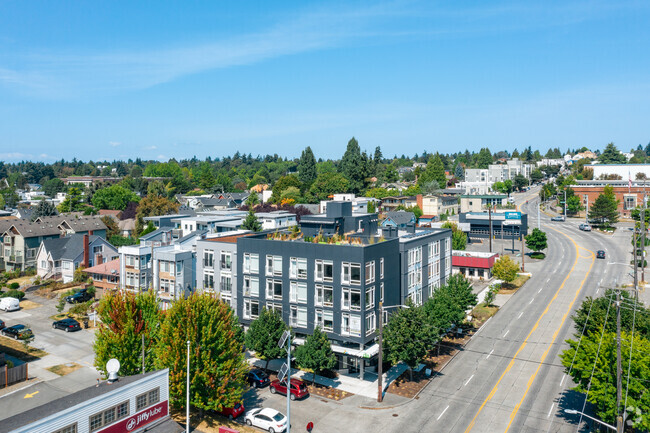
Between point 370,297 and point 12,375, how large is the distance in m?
34.9

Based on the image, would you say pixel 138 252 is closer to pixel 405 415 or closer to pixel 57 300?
pixel 57 300

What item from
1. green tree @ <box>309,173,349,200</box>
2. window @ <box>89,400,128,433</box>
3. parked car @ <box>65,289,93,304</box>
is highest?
green tree @ <box>309,173,349,200</box>

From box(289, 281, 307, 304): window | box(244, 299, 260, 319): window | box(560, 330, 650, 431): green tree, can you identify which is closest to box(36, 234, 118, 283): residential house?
box(244, 299, 260, 319): window

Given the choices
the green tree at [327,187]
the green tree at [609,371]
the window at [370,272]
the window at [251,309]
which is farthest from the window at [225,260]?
the green tree at [327,187]

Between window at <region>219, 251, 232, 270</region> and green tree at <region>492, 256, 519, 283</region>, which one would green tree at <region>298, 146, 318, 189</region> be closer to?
green tree at <region>492, 256, 519, 283</region>

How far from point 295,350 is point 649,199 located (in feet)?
451

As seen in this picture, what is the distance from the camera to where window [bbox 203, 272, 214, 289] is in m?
57.1

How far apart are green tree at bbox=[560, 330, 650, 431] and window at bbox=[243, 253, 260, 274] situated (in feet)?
99.5

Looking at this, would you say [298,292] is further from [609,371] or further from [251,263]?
[609,371]

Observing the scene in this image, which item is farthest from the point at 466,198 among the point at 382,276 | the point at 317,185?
the point at 382,276

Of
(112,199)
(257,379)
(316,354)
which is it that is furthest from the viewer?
(112,199)

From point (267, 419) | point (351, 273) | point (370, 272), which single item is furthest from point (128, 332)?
point (370, 272)

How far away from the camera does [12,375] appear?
46188 mm

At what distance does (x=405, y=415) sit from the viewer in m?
39.3
